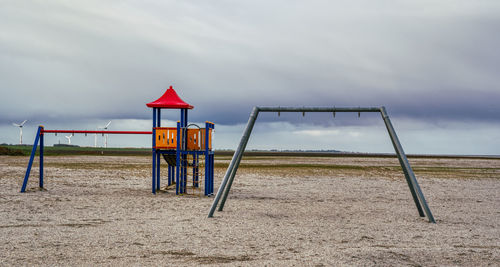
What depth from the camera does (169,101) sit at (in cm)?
1773

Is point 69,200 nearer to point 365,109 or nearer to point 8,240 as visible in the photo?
point 8,240

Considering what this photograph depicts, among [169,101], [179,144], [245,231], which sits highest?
[169,101]

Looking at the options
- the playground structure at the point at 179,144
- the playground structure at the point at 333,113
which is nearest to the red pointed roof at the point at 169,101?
the playground structure at the point at 179,144

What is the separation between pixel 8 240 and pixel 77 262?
2.56 meters

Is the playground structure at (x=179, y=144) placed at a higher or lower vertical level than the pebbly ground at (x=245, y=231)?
higher

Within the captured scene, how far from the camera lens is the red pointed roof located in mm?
17531

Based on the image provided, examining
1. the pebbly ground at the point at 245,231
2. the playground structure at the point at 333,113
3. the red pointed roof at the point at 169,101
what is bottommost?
the pebbly ground at the point at 245,231

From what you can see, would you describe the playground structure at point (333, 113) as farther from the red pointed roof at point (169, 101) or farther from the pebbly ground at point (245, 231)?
the red pointed roof at point (169, 101)

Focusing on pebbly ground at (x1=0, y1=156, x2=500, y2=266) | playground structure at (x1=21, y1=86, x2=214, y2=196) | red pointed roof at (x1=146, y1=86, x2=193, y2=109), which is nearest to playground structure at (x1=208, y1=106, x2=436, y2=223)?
pebbly ground at (x1=0, y1=156, x2=500, y2=266)

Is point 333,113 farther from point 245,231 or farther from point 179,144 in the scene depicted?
point 179,144

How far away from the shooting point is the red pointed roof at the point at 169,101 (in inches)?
690

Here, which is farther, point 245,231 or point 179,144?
point 179,144

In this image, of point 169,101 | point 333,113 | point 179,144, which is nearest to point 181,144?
point 179,144

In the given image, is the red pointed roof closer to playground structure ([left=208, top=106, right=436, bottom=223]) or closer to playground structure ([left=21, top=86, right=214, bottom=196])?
playground structure ([left=21, top=86, right=214, bottom=196])
